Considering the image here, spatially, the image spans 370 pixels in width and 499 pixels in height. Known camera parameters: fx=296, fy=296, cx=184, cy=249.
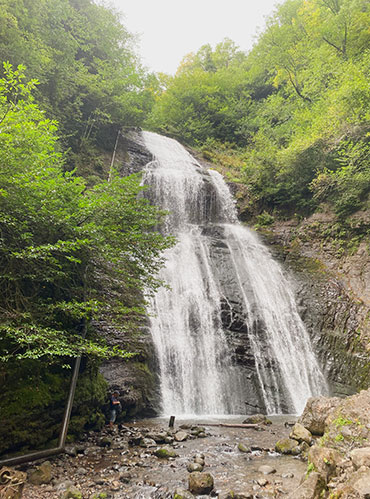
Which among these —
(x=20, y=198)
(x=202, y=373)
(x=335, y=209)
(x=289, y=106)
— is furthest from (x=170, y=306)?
(x=289, y=106)

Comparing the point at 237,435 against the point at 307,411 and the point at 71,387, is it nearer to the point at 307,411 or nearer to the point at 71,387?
the point at 307,411

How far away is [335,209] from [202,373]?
451 inches

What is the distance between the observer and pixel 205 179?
778 inches

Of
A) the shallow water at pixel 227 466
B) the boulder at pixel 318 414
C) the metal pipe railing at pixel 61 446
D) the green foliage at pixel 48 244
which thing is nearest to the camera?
the shallow water at pixel 227 466

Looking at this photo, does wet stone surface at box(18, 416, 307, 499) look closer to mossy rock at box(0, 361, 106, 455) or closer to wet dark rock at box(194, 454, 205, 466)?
wet dark rock at box(194, 454, 205, 466)

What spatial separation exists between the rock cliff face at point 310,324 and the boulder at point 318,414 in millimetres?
3038

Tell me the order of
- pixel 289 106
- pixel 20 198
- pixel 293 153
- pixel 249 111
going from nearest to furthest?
1. pixel 20 198
2. pixel 293 153
3. pixel 289 106
4. pixel 249 111

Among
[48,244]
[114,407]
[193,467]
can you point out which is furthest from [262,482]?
[48,244]

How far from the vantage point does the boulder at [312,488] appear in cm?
297

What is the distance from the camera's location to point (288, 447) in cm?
579

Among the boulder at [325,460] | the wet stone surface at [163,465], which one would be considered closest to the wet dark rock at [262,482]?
the wet stone surface at [163,465]

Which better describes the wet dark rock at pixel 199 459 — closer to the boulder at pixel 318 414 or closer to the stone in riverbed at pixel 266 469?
the stone in riverbed at pixel 266 469

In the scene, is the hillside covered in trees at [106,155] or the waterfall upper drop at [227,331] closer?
the hillside covered in trees at [106,155]

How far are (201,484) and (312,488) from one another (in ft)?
6.15
